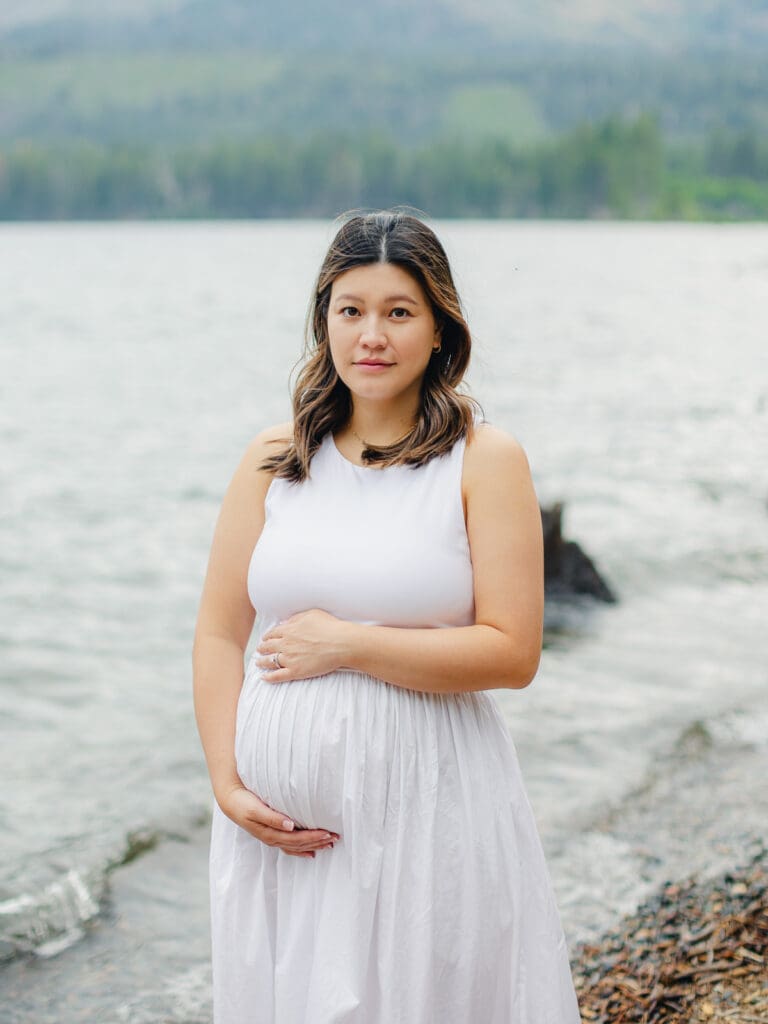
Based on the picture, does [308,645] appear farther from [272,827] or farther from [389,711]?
[272,827]

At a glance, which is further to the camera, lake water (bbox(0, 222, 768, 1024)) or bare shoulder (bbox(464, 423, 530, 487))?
lake water (bbox(0, 222, 768, 1024))

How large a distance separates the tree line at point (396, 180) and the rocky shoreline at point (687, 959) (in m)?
136

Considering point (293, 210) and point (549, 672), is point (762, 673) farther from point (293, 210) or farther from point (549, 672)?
point (293, 210)

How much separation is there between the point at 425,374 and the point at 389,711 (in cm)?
86

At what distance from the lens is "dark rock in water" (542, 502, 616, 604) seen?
12.1 meters

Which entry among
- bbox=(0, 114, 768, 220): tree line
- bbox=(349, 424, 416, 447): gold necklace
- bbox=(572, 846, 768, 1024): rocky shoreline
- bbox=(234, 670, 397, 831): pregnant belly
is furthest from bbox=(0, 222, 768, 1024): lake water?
bbox=(0, 114, 768, 220): tree line

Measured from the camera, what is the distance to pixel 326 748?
284 cm

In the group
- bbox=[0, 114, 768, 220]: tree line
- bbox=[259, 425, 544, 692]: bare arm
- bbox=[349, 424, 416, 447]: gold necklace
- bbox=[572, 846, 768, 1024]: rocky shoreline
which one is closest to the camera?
bbox=[259, 425, 544, 692]: bare arm

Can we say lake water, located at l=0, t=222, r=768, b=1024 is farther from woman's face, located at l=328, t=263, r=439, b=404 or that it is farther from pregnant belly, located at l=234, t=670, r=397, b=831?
pregnant belly, located at l=234, t=670, r=397, b=831

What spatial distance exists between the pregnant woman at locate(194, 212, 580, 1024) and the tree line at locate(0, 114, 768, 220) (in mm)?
138374

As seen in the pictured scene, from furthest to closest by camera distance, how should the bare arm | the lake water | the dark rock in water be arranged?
1. the dark rock in water
2. the lake water
3. the bare arm

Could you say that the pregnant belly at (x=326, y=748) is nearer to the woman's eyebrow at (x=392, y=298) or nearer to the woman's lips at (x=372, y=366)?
the woman's lips at (x=372, y=366)

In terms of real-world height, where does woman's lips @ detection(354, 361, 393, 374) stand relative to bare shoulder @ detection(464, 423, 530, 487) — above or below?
above

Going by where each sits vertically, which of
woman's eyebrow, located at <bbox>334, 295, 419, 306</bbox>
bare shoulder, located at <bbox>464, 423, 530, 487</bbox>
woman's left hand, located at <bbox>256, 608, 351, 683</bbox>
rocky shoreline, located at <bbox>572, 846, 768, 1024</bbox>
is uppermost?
woman's eyebrow, located at <bbox>334, 295, 419, 306</bbox>
